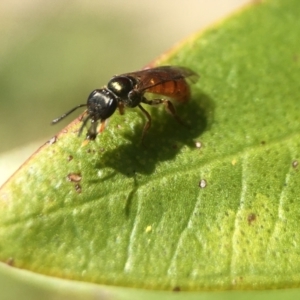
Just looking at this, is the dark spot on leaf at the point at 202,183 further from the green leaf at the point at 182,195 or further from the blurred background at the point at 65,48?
the blurred background at the point at 65,48

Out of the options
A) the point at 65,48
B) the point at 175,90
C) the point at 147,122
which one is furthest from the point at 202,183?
the point at 65,48

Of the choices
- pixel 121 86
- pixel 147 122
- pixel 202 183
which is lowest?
pixel 202 183

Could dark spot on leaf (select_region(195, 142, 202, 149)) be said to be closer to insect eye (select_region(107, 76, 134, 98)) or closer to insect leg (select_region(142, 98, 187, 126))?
insect leg (select_region(142, 98, 187, 126))

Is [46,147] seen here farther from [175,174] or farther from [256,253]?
[256,253]

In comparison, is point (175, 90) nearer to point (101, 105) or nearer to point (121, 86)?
point (121, 86)

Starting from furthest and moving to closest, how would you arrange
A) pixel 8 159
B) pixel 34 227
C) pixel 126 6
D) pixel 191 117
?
1. pixel 126 6
2. pixel 8 159
3. pixel 191 117
4. pixel 34 227

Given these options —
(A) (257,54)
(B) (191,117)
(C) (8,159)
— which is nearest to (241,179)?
(B) (191,117)
